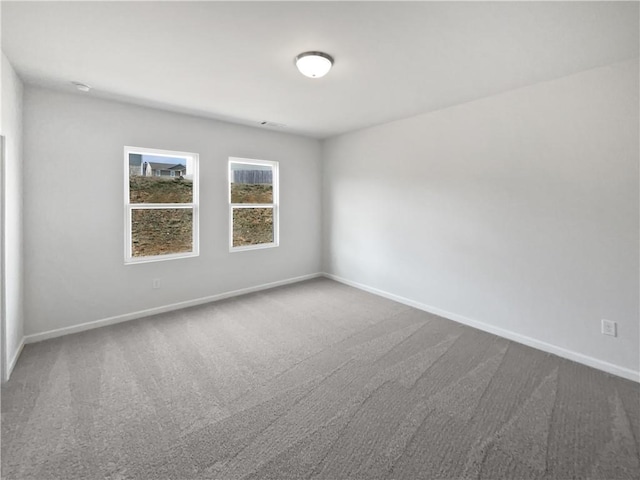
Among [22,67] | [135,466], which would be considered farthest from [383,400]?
[22,67]

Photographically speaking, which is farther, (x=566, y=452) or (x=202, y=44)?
(x=202, y=44)

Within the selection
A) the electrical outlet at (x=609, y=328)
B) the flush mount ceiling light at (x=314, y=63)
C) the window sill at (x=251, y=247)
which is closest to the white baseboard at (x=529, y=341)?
the electrical outlet at (x=609, y=328)

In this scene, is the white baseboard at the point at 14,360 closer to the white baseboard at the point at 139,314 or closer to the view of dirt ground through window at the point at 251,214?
the white baseboard at the point at 139,314

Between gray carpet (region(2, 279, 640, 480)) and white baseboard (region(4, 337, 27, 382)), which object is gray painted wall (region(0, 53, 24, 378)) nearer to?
white baseboard (region(4, 337, 27, 382))

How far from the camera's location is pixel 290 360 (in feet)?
9.01

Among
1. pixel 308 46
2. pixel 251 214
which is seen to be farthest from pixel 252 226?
pixel 308 46

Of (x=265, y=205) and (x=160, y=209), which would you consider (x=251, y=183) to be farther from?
(x=160, y=209)

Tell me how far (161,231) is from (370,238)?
118 inches

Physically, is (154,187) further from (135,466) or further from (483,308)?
(483,308)

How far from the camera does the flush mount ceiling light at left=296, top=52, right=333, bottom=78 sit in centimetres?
230

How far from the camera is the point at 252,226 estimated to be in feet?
15.8

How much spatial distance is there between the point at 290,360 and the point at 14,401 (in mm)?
1994

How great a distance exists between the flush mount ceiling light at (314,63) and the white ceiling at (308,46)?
2.1 inches

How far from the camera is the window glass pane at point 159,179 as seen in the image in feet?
12.1
